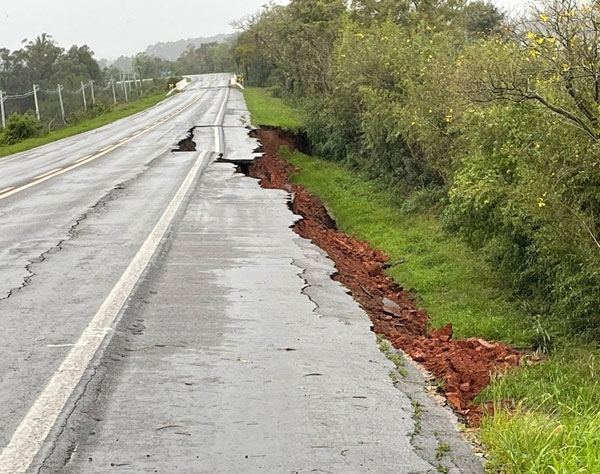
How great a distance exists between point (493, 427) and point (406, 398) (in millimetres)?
786

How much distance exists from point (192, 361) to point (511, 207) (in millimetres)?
6026

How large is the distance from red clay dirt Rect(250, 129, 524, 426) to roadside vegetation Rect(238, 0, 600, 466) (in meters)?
0.24

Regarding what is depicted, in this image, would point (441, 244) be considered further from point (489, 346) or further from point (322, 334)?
point (322, 334)

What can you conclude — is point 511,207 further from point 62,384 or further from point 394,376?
point 62,384

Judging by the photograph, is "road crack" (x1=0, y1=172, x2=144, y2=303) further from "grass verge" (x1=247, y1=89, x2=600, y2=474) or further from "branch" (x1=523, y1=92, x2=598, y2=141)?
"branch" (x1=523, y1=92, x2=598, y2=141)

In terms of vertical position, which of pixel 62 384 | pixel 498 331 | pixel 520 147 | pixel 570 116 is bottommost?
pixel 498 331

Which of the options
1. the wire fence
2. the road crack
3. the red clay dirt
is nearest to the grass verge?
the red clay dirt

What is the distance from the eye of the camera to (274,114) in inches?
1559

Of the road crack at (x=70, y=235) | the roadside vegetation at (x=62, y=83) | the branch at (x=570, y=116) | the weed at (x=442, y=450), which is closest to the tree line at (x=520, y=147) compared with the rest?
the branch at (x=570, y=116)

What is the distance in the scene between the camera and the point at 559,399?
573 centimetres

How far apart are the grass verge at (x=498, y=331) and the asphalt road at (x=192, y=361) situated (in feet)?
1.23

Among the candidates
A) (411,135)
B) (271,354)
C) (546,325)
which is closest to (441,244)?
(411,135)

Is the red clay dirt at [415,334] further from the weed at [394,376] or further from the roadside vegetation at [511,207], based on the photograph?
the weed at [394,376]

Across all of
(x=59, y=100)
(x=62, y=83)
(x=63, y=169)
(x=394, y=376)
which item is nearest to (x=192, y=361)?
(x=394, y=376)
